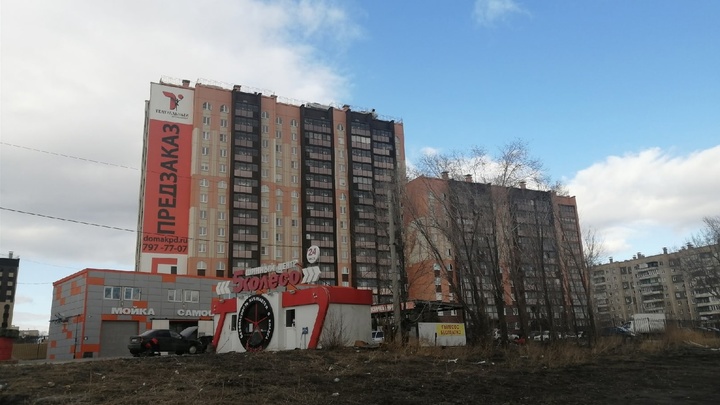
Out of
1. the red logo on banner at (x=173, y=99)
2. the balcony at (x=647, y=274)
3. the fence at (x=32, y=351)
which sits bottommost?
the fence at (x=32, y=351)

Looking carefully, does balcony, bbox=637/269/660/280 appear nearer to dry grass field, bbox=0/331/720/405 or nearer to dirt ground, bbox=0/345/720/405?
dry grass field, bbox=0/331/720/405

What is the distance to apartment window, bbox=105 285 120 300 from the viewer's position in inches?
1858

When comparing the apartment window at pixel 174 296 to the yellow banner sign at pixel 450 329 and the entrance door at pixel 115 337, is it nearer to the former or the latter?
the entrance door at pixel 115 337

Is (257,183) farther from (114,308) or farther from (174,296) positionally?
(114,308)

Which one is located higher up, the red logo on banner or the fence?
the red logo on banner

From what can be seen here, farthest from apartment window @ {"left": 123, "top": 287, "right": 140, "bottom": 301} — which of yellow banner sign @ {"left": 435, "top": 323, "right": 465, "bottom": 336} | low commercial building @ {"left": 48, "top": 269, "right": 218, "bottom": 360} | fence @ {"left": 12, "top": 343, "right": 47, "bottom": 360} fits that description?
yellow banner sign @ {"left": 435, "top": 323, "right": 465, "bottom": 336}

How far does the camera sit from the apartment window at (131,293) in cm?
4812

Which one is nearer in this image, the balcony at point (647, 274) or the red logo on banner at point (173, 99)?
the red logo on banner at point (173, 99)

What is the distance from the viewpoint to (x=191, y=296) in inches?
2048

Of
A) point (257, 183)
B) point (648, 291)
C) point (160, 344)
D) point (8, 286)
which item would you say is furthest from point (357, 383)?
point (8, 286)

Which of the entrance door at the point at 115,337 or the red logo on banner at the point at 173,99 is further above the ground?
the red logo on banner at the point at 173,99

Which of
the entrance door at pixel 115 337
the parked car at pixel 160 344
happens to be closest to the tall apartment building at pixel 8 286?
the entrance door at pixel 115 337

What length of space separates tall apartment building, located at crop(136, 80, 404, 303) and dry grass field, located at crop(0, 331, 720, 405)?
2043 inches

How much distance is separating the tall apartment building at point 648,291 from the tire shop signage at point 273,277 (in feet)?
340
